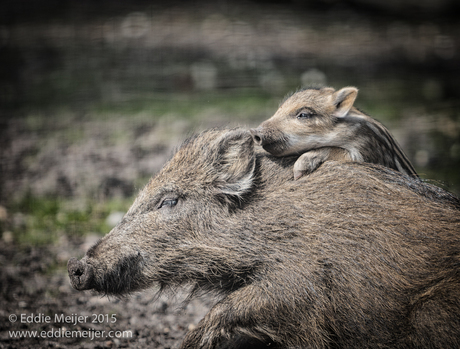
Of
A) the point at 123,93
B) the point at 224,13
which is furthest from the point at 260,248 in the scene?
the point at 224,13

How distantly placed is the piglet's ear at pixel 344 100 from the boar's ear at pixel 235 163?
0.65 metres

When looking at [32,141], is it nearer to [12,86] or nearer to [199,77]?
[12,86]

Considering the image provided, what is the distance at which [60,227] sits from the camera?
5.93 metres

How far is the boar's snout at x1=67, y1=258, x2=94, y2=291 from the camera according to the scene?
3074 millimetres

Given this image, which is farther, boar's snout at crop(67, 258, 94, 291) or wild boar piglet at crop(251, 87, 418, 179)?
wild boar piglet at crop(251, 87, 418, 179)

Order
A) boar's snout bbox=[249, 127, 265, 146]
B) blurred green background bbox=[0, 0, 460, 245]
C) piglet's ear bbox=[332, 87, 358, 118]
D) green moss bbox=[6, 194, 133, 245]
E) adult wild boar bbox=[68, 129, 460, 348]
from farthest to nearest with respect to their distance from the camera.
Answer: blurred green background bbox=[0, 0, 460, 245]
green moss bbox=[6, 194, 133, 245]
piglet's ear bbox=[332, 87, 358, 118]
boar's snout bbox=[249, 127, 265, 146]
adult wild boar bbox=[68, 129, 460, 348]

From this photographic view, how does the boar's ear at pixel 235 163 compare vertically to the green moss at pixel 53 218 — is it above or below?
above

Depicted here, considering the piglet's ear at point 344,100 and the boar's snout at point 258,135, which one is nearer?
the boar's snout at point 258,135

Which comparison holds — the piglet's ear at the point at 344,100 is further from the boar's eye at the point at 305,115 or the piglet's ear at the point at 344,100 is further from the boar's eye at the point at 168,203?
the boar's eye at the point at 168,203

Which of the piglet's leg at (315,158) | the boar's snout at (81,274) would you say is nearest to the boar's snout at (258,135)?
the piglet's leg at (315,158)

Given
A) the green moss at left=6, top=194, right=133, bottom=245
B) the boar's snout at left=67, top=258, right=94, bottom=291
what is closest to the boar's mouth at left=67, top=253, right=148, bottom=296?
the boar's snout at left=67, top=258, right=94, bottom=291

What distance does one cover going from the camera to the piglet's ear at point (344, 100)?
11.2ft

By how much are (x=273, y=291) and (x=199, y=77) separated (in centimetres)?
808

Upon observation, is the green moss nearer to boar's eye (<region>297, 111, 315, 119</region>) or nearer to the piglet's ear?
boar's eye (<region>297, 111, 315, 119</region>)
